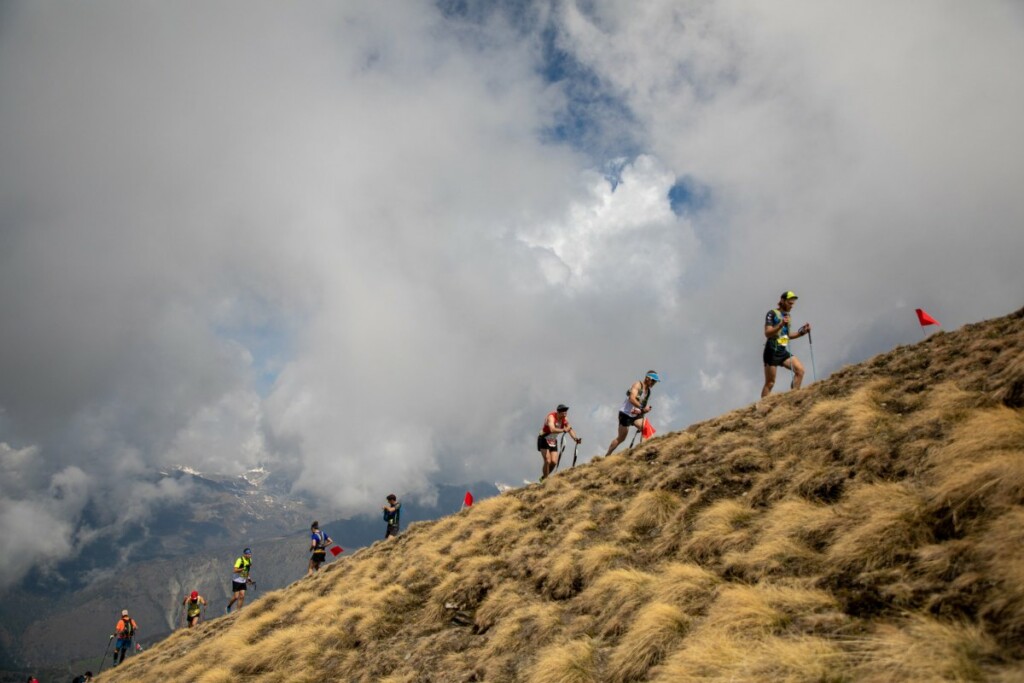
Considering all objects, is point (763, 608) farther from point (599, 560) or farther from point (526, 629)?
point (526, 629)

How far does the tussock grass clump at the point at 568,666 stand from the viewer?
23.0 ft

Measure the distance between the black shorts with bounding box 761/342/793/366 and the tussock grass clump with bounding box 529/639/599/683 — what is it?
9.95 metres

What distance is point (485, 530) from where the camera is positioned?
1517 cm

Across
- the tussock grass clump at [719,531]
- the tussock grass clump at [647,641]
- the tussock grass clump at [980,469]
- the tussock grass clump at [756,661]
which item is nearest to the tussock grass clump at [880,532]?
the tussock grass clump at [980,469]

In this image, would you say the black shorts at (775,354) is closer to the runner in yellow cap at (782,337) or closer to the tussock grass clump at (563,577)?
the runner in yellow cap at (782,337)

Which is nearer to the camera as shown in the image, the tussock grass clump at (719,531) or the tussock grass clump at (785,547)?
the tussock grass clump at (785,547)

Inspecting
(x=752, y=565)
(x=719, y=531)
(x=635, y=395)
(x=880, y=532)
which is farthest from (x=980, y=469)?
(x=635, y=395)

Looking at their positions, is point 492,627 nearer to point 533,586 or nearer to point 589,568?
point 533,586

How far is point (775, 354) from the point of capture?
14.7 m

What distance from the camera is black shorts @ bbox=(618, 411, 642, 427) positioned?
55.9 ft

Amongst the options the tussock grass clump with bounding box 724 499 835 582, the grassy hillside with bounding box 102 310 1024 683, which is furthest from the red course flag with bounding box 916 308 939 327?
the tussock grass clump with bounding box 724 499 835 582

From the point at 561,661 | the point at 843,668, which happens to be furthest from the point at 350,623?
the point at 843,668

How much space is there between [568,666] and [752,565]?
2812 mm

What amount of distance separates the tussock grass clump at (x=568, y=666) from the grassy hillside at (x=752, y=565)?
0.03 metres
